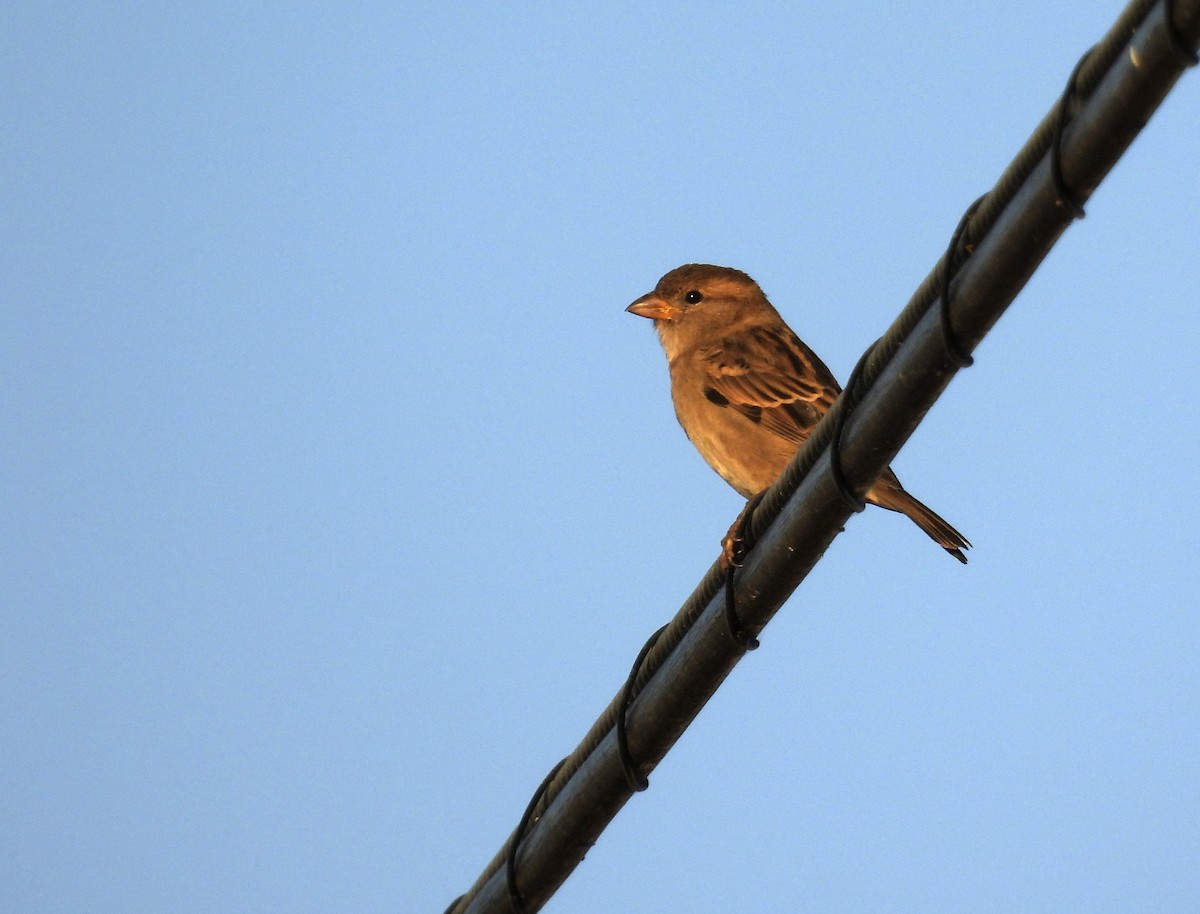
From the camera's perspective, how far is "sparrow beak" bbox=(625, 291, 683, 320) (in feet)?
31.3

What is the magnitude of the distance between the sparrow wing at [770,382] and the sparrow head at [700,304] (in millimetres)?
361

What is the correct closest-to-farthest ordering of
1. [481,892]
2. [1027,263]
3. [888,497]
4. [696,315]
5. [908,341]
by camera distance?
[1027,263] → [908,341] → [481,892] → [888,497] → [696,315]

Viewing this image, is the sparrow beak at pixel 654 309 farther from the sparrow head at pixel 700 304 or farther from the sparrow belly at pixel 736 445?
the sparrow belly at pixel 736 445

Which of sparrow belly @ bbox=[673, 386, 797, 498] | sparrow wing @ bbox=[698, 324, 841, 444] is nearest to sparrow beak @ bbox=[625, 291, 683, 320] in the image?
sparrow wing @ bbox=[698, 324, 841, 444]

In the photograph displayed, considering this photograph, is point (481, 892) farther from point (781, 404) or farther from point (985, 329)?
point (781, 404)

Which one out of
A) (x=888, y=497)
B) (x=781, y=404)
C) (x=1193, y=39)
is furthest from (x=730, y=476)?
(x=1193, y=39)

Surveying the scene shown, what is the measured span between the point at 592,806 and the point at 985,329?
2.10m

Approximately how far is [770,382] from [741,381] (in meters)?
0.16

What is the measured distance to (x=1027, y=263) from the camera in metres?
3.75

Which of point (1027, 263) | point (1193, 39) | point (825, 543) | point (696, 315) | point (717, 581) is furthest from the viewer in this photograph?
point (696, 315)

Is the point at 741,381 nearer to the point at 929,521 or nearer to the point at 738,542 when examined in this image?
the point at 929,521

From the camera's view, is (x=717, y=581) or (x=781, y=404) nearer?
(x=717, y=581)

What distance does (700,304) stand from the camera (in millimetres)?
9539

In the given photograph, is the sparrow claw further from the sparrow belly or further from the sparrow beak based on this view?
the sparrow beak
